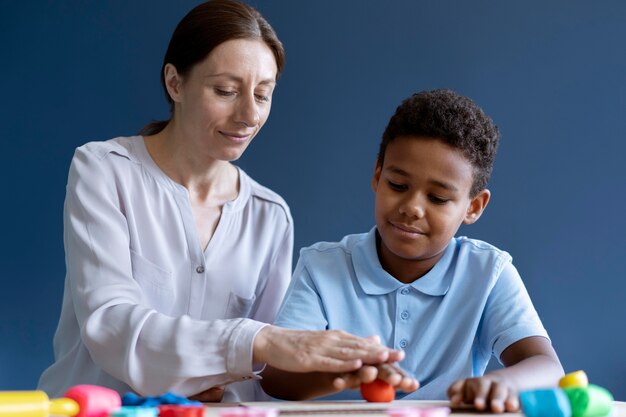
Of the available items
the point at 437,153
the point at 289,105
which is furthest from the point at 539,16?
the point at 437,153

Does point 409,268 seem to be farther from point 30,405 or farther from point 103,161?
point 30,405

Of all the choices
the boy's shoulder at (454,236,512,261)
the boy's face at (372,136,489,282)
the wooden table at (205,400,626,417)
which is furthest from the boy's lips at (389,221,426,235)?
the wooden table at (205,400,626,417)

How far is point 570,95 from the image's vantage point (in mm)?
2574

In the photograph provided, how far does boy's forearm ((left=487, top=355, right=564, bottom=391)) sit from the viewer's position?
3.87 feet

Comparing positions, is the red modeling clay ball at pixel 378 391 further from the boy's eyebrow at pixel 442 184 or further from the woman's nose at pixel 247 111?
the woman's nose at pixel 247 111

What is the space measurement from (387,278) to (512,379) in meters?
0.38

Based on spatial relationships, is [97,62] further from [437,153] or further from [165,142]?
[437,153]

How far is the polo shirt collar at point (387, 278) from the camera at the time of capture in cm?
150

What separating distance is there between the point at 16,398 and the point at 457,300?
83cm

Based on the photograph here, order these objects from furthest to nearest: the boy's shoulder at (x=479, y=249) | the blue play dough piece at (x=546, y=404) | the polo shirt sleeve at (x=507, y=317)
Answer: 1. the boy's shoulder at (x=479, y=249)
2. the polo shirt sleeve at (x=507, y=317)
3. the blue play dough piece at (x=546, y=404)

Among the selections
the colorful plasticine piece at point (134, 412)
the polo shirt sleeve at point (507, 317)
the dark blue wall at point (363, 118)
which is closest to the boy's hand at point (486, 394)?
the polo shirt sleeve at point (507, 317)

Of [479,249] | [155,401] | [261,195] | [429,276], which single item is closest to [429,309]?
[429,276]

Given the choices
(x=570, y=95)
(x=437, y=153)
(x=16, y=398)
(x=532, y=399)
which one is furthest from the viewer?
(x=570, y=95)

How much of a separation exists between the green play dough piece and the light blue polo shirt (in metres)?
0.34
